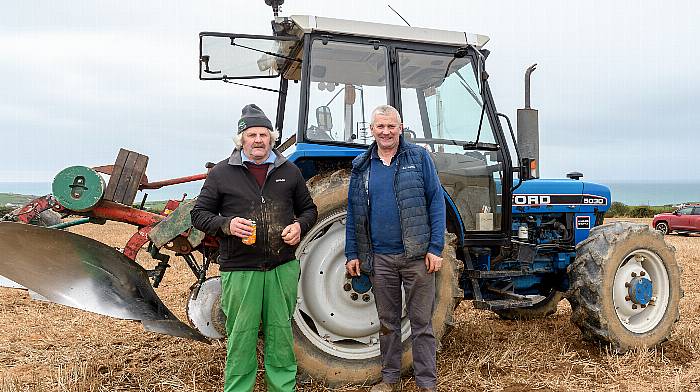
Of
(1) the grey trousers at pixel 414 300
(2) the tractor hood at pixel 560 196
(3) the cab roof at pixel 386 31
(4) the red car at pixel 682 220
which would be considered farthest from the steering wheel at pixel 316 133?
(4) the red car at pixel 682 220

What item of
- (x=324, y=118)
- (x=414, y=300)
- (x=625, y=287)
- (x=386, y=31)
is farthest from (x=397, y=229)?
(x=625, y=287)

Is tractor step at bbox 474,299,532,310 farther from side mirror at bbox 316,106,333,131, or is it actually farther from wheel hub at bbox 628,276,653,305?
side mirror at bbox 316,106,333,131

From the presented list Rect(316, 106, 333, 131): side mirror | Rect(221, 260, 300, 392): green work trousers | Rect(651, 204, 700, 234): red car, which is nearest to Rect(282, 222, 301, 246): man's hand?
Rect(221, 260, 300, 392): green work trousers

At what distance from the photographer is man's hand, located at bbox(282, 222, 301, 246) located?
3125 millimetres

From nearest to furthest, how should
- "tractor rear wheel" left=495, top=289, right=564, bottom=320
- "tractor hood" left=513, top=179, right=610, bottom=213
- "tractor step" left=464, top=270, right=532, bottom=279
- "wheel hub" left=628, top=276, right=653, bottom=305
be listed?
"tractor step" left=464, top=270, right=532, bottom=279
"wheel hub" left=628, top=276, right=653, bottom=305
"tractor hood" left=513, top=179, right=610, bottom=213
"tractor rear wheel" left=495, top=289, right=564, bottom=320

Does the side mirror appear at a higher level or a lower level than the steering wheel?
higher

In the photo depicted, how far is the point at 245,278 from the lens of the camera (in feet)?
10.3

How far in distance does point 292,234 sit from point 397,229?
685 mm

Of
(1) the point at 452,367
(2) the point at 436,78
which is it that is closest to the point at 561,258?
(1) the point at 452,367

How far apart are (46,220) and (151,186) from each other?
87cm

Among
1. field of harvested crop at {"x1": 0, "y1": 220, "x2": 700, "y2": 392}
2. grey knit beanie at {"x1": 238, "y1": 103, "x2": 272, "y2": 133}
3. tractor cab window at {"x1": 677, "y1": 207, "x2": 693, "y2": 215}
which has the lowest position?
field of harvested crop at {"x1": 0, "y1": 220, "x2": 700, "y2": 392}

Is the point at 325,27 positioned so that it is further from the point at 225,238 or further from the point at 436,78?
the point at 225,238

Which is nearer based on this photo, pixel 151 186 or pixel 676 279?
pixel 151 186

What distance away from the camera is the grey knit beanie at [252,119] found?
3.15 m
